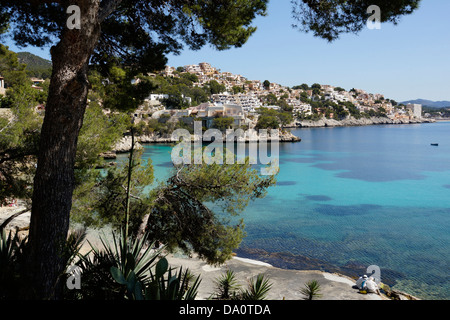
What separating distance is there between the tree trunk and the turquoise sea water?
3761mm

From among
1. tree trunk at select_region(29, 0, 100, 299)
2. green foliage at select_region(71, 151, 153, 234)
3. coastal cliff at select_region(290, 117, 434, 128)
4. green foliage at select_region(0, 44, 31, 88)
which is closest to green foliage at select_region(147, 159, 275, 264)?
green foliage at select_region(71, 151, 153, 234)

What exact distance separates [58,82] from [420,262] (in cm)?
1305

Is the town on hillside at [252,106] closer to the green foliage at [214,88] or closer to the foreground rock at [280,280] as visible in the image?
the green foliage at [214,88]

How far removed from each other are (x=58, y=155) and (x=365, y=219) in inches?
690

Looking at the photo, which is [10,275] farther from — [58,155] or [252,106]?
[252,106]

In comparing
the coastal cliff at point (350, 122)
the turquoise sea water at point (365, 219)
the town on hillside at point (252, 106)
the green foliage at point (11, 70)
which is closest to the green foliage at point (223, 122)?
the town on hillside at point (252, 106)

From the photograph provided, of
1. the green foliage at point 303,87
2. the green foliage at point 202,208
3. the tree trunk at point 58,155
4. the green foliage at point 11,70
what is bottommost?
the green foliage at point 202,208

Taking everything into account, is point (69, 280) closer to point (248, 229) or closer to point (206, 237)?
point (206, 237)

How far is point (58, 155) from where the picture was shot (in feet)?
11.1

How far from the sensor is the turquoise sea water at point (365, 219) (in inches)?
471

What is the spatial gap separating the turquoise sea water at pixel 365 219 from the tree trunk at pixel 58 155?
12.3 ft

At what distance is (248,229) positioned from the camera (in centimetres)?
1547

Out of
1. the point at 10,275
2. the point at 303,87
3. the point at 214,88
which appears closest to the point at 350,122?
the point at 214,88
